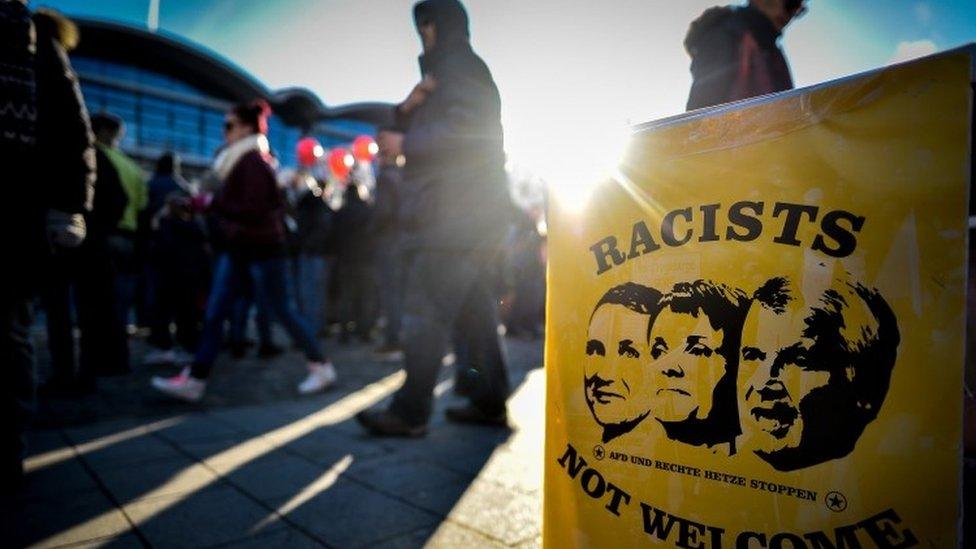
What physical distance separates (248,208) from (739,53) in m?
3.15

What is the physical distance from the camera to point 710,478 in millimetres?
1061

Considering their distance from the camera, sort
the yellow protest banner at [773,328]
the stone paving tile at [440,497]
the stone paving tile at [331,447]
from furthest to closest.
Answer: the stone paving tile at [331,447]
the stone paving tile at [440,497]
the yellow protest banner at [773,328]

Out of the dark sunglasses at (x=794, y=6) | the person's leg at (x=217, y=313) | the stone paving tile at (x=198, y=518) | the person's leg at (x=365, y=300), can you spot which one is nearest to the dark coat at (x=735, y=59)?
the dark sunglasses at (x=794, y=6)

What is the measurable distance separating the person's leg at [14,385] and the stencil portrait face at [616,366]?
229cm

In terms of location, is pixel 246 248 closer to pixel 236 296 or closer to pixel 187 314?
pixel 236 296

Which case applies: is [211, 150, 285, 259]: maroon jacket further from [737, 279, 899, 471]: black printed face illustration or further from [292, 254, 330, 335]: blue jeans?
[737, 279, 899, 471]: black printed face illustration

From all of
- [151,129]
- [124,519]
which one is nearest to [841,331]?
[124,519]

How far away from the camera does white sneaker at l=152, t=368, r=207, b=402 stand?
11.8 ft

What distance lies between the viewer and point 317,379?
13.6ft

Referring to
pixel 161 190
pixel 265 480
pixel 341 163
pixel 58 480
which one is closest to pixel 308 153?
pixel 341 163

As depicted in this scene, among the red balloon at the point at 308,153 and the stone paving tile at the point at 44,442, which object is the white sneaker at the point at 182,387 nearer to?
the stone paving tile at the point at 44,442

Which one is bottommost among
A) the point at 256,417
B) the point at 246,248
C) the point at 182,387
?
the point at 256,417

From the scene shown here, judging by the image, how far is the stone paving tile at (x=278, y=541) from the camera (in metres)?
1.69

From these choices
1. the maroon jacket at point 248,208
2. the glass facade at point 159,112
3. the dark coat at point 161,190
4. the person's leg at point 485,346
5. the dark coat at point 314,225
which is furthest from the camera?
the glass facade at point 159,112
